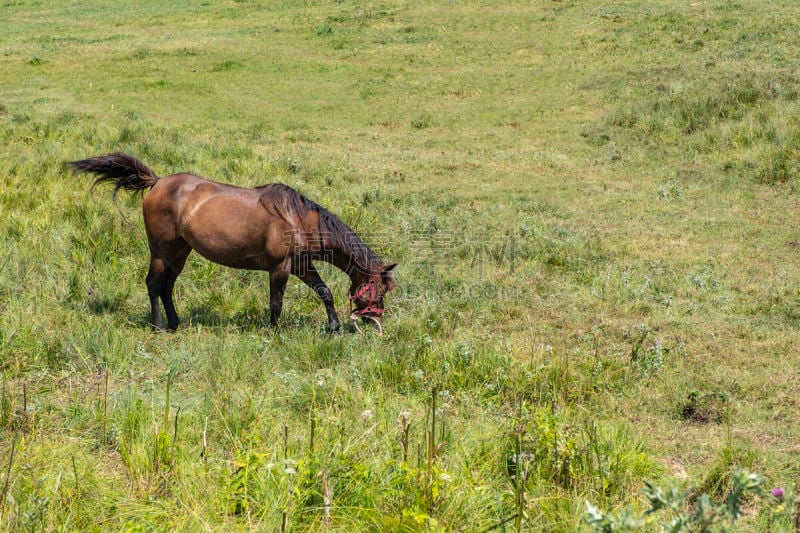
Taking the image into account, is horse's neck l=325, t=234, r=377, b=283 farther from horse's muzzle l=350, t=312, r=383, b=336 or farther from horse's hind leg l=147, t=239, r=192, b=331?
horse's hind leg l=147, t=239, r=192, b=331

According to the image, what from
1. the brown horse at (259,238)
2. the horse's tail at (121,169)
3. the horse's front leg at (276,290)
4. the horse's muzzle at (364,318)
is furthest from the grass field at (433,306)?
the horse's tail at (121,169)

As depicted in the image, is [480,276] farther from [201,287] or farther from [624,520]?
[624,520]

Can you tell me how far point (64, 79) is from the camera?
71.1 feet

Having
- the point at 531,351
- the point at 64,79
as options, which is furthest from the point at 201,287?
the point at 64,79

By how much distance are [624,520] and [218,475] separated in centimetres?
226

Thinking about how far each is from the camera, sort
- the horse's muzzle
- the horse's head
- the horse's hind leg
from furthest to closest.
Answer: the horse's hind leg → the horse's head → the horse's muzzle

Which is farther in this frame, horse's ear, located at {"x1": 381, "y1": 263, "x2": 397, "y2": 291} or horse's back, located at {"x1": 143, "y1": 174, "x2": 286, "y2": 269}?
horse's ear, located at {"x1": 381, "y1": 263, "x2": 397, "y2": 291}

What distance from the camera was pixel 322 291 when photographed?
7430mm

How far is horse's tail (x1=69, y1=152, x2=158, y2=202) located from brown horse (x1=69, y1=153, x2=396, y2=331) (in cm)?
33

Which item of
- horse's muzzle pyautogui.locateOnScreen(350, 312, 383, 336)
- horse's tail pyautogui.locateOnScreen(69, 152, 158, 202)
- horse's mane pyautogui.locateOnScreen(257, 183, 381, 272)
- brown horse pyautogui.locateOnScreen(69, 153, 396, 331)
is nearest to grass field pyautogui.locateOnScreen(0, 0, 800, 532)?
horse's muzzle pyautogui.locateOnScreen(350, 312, 383, 336)

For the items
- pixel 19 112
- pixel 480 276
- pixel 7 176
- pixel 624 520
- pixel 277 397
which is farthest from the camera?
pixel 19 112

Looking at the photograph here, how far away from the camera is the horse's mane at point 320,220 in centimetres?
726

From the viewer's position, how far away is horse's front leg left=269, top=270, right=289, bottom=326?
729 cm

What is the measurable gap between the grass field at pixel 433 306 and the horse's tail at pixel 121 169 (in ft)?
3.42
